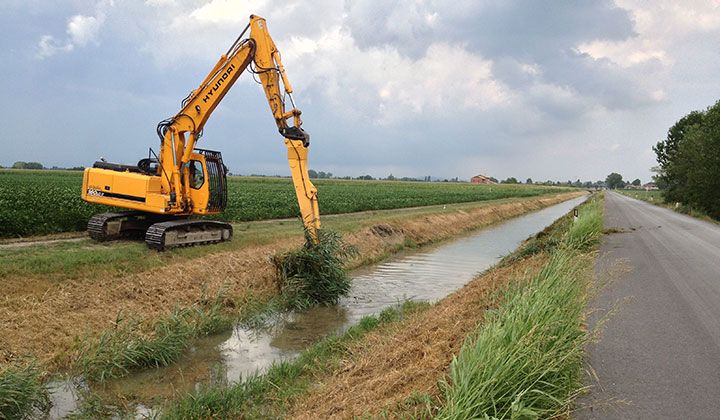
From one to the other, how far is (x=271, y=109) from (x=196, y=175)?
313 cm

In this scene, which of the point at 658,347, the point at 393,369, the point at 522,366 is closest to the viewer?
the point at 522,366

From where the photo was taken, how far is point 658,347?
5.94m

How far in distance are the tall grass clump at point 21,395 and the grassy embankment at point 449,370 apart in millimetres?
1700

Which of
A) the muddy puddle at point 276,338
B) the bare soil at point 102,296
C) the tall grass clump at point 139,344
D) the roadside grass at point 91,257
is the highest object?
the roadside grass at point 91,257

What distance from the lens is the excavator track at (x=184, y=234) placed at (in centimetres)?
1121

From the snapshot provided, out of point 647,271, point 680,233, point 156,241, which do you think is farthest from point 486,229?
point 156,241

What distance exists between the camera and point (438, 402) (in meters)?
4.12

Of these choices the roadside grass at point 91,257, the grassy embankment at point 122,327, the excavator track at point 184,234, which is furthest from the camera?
the excavator track at point 184,234

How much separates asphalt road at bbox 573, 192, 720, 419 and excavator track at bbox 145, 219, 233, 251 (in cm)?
909

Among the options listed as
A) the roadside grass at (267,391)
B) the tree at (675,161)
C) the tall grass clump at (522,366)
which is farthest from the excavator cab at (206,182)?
the tree at (675,161)

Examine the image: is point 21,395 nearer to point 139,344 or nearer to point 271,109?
point 139,344

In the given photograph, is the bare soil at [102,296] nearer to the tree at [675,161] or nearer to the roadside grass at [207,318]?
the roadside grass at [207,318]

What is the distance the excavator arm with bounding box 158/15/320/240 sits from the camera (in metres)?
10.8

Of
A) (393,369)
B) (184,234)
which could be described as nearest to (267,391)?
(393,369)
